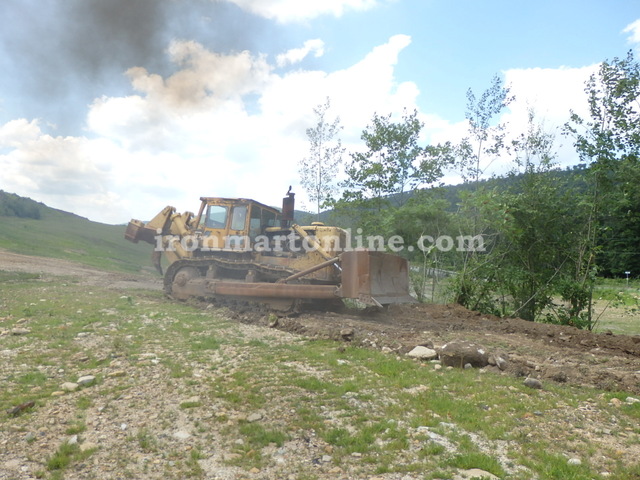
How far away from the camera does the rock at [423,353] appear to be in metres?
6.48

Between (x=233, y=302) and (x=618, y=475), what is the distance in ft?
31.6

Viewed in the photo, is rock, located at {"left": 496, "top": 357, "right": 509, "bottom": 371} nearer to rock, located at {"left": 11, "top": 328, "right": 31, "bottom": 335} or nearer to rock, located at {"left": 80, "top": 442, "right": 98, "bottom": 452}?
rock, located at {"left": 80, "top": 442, "right": 98, "bottom": 452}

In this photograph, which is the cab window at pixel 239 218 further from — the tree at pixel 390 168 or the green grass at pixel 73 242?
the green grass at pixel 73 242

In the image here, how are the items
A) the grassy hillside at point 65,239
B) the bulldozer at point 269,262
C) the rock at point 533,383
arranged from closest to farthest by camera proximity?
the rock at point 533,383, the bulldozer at point 269,262, the grassy hillside at point 65,239

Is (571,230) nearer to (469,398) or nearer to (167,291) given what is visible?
(469,398)

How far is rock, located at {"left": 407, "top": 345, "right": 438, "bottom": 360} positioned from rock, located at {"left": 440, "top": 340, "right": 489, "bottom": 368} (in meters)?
0.23

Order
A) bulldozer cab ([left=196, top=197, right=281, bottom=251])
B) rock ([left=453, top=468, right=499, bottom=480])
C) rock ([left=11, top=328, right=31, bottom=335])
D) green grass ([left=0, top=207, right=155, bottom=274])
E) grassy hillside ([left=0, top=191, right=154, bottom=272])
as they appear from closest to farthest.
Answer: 1. rock ([left=453, top=468, right=499, bottom=480])
2. rock ([left=11, top=328, right=31, bottom=335])
3. bulldozer cab ([left=196, top=197, right=281, bottom=251])
4. green grass ([left=0, top=207, right=155, bottom=274])
5. grassy hillside ([left=0, top=191, right=154, bottom=272])

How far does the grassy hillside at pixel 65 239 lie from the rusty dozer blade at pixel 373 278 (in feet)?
55.3

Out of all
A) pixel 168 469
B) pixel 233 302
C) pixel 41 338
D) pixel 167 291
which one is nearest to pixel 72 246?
pixel 167 291

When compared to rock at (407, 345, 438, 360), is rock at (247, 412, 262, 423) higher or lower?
lower

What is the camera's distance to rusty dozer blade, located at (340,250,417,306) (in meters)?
9.70

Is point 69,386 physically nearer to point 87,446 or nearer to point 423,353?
point 87,446

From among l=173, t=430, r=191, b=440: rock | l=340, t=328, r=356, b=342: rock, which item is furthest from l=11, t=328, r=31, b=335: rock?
l=340, t=328, r=356, b=342: rock

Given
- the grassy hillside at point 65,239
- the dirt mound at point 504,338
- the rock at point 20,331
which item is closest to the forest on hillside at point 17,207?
the grassy hillside at point 65,239
